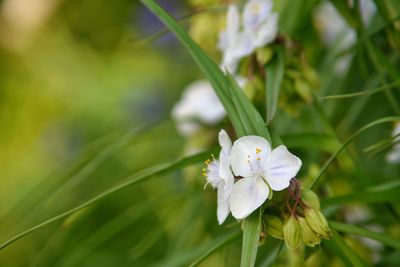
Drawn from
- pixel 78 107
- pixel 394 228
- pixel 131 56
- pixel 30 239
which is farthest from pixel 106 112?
pixel 394 228

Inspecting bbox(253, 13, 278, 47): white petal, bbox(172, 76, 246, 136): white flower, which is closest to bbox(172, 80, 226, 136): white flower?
bbox(172, 76, 246, 136): white flower

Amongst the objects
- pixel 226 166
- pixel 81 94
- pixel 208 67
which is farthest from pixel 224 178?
pixel 81 94

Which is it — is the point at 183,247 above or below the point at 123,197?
below

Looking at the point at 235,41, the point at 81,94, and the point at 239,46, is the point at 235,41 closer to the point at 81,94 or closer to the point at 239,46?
the point at 239,46

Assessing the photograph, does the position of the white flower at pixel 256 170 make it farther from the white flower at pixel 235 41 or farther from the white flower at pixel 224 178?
the white flower at pixel 235 41

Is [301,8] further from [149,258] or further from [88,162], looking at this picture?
[149,258]

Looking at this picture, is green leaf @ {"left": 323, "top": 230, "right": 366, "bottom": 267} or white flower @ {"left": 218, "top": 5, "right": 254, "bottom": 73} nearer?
green leaf @ {"left": 323, "top": 230, "right": 366, "bottom": 267}

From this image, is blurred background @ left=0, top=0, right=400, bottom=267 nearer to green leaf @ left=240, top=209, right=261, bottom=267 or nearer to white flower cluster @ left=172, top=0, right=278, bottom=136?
white flower cluster @ left=172, top=0, right=278, bottom=136
